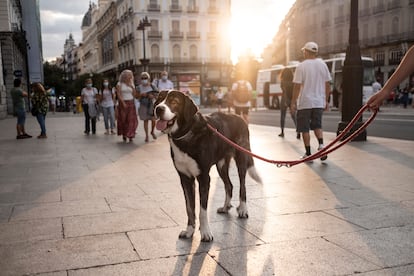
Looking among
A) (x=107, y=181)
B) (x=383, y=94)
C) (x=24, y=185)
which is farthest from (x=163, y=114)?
(x=24, y=185)

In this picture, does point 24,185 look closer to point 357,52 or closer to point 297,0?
point 357,52

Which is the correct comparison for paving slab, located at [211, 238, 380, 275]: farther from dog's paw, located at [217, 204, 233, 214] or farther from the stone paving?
dog's paw, located at [217, 204, 233, 214]

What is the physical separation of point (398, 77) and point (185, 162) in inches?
68.3

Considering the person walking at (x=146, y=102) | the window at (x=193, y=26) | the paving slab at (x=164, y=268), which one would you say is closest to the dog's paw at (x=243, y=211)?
the paving slab at (x=164, y=268)

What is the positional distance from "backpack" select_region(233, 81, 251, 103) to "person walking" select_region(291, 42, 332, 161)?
11.2ft

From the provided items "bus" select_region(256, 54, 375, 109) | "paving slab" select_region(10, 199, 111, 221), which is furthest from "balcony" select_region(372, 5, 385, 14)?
"paving slab" select_region(10, 199, 111, 221)

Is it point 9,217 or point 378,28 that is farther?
point 378,28

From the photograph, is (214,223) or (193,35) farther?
(193,35)

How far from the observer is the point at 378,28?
54.1 m

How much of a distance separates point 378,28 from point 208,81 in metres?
25.7

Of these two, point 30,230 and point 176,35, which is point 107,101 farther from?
point 176,35

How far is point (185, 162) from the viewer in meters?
3.55

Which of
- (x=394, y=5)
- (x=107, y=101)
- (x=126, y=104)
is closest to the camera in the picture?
(x=126, y=104)

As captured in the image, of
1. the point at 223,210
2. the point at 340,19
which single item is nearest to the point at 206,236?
the point at 223,210
